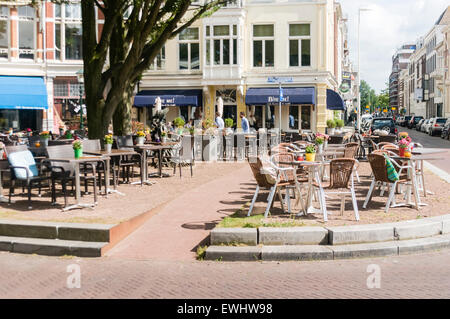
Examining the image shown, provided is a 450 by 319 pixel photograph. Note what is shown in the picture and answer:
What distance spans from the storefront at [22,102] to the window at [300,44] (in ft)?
49.4

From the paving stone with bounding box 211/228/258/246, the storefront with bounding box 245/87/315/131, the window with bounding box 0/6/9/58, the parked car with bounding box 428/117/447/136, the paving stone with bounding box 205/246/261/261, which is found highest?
the window with bounding box 0/6/9/58

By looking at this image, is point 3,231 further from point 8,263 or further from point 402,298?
point 402,298

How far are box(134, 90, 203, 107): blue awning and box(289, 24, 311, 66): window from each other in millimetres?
6245

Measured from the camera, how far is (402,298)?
17.4 ft

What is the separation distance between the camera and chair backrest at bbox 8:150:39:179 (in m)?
9.84

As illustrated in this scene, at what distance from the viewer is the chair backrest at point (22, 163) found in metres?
9.84

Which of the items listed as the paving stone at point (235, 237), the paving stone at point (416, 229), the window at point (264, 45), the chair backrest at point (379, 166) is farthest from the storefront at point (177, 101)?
the paving stone at point (235, 237)

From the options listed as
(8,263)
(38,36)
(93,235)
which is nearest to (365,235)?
(93,235)

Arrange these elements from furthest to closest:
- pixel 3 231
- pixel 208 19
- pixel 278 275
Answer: pixel 208 19 < pixel 3 231 < pixel 278 275

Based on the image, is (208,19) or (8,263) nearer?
(8,263)

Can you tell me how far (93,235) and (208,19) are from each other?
2690 cm

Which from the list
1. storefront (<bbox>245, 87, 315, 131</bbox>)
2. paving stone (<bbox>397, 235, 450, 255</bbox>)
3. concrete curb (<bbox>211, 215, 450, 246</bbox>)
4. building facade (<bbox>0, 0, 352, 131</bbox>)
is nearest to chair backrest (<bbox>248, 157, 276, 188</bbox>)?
concrete curb (<bbox>211, 215, 450, 246</bbox>)

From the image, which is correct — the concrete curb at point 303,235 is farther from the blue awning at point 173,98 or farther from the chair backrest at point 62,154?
the blue awning at point 173,98

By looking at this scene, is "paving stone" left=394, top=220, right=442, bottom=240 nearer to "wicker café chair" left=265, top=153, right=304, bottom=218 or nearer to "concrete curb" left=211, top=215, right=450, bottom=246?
"concrete curb" left=211, top=215, right=450, bottom=246
